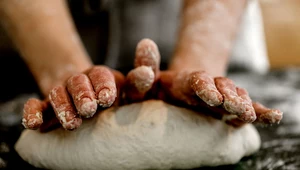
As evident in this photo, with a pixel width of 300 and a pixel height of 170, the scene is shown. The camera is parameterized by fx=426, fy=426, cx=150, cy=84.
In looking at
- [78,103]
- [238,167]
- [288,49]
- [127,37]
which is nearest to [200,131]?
[238,167]

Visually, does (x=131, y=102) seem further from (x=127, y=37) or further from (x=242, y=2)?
(x=127, y=37)

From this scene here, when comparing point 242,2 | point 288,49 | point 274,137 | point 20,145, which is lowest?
point 288,49

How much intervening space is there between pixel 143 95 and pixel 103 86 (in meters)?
0.13

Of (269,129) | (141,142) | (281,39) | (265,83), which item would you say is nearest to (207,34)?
(269,129)

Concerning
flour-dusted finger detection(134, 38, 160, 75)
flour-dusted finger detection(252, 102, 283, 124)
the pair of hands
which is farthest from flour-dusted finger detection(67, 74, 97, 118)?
flour-dusted finger detection(252, 102, 283, 124)

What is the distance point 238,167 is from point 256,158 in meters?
0.06

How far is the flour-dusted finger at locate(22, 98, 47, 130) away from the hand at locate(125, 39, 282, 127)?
14 centimetres

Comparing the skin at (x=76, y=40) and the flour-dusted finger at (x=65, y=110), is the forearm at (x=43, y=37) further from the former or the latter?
the flour-dusted finger at (x=65, y=110)

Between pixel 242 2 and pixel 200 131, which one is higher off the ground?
pixel 242 2

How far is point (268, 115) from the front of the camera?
633 mm

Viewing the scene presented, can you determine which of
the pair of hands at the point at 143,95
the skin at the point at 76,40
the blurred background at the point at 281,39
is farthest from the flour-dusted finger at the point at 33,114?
the blurred background at the point at 281,39

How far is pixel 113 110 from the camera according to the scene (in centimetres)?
70

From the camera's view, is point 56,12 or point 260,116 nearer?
point 260,116

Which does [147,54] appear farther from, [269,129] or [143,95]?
[269,129]
